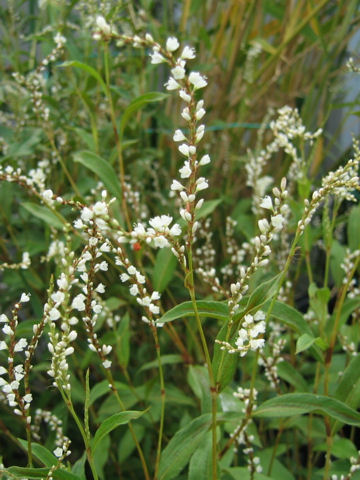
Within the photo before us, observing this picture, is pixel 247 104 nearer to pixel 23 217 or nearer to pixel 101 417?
pixel 23 217

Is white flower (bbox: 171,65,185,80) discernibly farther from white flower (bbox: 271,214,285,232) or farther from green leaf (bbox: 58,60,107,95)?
green leaf (bbox: 58,60,107,95)

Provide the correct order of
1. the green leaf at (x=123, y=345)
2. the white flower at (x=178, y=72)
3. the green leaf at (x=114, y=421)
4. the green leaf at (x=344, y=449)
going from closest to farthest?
1. the white flower at (x=178, y=72)
2. the green leaf at (x=114, y=421)
3. the green leaf at (x=344, y=449)
4. the green leaf at (x=123, y=345)

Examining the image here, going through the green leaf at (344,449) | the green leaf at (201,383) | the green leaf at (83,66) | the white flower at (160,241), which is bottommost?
the green leaf at (344,449)

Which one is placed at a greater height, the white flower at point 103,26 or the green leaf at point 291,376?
the white flower at point 103,26

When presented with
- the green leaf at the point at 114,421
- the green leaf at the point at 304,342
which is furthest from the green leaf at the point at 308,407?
the green leaf at the point at 114,421

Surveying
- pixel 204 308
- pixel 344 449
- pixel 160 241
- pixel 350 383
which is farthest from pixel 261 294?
pixel 344 449

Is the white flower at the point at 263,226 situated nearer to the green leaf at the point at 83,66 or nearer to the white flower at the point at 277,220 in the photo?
the white flower at the point at 277,220
